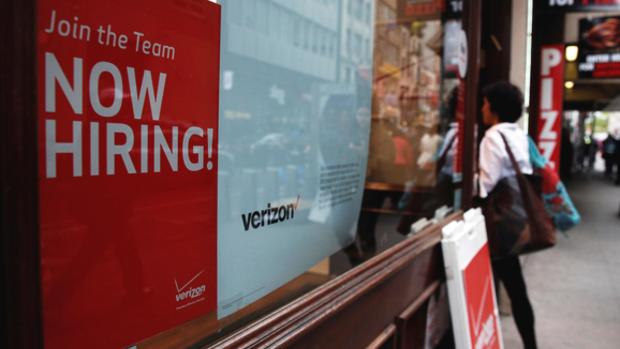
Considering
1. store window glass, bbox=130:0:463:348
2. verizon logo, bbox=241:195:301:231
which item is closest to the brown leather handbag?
store window glass, bbox=130:0:463:348

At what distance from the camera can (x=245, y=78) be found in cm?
104

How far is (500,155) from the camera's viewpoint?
9.21 ft

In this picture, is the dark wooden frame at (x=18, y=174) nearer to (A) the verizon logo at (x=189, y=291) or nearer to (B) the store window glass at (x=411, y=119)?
(A) the verizon logo at (x=189, y=291)

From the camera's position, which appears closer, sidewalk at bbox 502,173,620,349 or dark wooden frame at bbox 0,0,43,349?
dark wooden frame at bbox 0,0,43,349

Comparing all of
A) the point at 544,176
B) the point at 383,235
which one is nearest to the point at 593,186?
the point at 544,176

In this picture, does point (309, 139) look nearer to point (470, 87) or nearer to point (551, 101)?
point (470, 87)

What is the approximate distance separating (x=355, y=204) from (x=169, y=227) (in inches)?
33.2

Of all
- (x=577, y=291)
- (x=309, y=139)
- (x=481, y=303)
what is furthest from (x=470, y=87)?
(x=577, y=291)

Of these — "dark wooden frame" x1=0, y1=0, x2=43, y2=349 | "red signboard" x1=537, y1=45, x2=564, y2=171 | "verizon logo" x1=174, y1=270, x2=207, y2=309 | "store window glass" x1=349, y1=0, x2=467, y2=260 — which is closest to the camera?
"dark wooden frame" x1=0, y1=0, x2=43, y2=349

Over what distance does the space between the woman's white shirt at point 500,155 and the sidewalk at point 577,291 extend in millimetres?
1239

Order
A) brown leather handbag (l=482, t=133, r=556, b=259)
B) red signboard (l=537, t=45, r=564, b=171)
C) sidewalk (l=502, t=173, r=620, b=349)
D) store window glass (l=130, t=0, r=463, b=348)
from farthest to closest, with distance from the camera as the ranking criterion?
red signboard (l=537, t=45, r=564, b=171), sidewalk (l=502, t=173, r=620, b=349), brown leather handbag (l=482, t=133, r=556, b=259), store window glass (l=130, t=0, r=463, b=348)

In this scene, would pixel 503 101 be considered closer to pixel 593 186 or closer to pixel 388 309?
pixel 388 309

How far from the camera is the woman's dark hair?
2916 millimetres

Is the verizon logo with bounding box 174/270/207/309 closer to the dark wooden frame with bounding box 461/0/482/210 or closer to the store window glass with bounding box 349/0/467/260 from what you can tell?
the store window glass with bounding box 349/0/467/260
